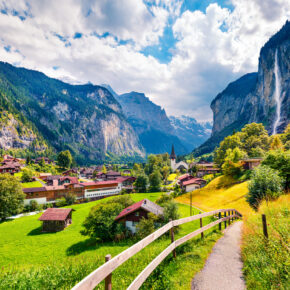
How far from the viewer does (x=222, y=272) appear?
594 centimetres

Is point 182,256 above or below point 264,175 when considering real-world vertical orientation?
below

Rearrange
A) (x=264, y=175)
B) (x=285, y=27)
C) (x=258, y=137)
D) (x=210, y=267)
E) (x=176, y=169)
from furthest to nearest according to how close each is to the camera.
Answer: (x=285, y=27) < (x=176, y=169) < (x=258, y=137) < (x=264, y=175) < (x=210, y=267)

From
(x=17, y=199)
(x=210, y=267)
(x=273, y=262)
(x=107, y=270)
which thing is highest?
(x=107, y=270)

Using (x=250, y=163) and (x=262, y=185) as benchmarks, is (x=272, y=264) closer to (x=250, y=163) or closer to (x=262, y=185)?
(x=262, y=185)

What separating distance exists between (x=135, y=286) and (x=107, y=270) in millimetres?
1084

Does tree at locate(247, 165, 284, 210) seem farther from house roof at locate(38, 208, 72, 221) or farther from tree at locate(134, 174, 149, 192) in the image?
tree at locate(134, 174, 149, 192)

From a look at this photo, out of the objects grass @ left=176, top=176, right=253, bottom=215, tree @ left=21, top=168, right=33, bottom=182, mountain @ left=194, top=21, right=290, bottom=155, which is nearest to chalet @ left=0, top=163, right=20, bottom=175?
tree @ left=21, top=168, right=33, bottom=182

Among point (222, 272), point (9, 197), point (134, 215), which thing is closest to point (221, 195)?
point (134, 215)

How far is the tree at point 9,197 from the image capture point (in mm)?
51706

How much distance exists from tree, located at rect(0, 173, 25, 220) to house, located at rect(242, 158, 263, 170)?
7235 cm

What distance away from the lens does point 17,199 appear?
55.9 meters

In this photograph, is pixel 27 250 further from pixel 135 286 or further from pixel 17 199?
pixel 135 286

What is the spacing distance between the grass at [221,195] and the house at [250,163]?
6495 millimetres

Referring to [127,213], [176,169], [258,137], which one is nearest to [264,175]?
[127,213]
